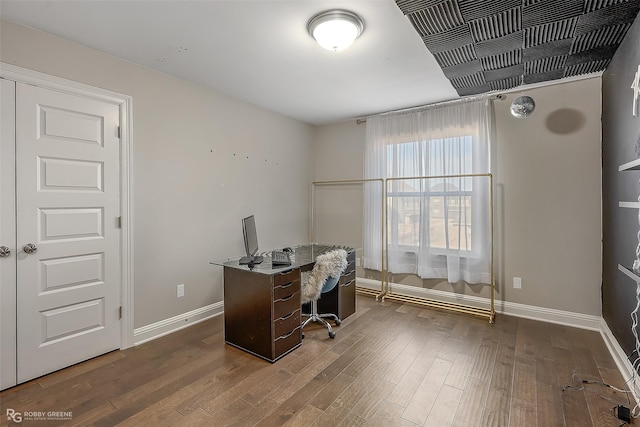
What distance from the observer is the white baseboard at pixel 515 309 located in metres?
3.13

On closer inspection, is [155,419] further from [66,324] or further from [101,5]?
[101,5]

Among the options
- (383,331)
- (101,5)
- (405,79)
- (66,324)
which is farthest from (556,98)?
(66,324)

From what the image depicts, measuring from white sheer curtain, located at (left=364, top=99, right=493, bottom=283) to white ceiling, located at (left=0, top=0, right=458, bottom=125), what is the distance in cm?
42

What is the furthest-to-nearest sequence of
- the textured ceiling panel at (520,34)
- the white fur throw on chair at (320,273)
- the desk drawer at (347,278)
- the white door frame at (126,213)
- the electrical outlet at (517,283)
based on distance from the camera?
the electrical outlet at (517,283), the desk drawer at (347,278), the white fur throw on chair at (320,273), the white door frame at (126,213), the textured ceiling panel at (520,34)

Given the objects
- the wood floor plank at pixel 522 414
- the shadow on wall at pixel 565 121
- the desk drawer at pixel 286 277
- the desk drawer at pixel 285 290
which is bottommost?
the wood floor plank at pixel 522 414

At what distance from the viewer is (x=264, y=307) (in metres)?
2.50

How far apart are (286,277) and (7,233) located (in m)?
1.99

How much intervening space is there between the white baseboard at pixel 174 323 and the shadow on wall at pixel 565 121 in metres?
4.14

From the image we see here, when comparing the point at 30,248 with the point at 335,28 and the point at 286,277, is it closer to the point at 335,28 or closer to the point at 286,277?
the point at 286,277

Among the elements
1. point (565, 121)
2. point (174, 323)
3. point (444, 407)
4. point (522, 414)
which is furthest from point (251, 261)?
point (565, 121)

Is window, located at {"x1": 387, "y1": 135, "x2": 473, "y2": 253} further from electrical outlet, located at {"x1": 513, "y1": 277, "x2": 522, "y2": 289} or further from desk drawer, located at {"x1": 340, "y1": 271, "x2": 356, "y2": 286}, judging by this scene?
desk drawer, located at {"x1": 340, "y1": 271, "x2": 356, "y2": 286}

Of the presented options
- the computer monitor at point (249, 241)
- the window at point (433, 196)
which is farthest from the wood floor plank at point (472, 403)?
the computer monitor at point (249, 241)

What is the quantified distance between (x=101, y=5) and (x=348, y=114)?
9.72ft

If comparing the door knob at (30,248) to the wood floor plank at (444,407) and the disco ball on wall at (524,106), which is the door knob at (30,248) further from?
the disco ball on wall at (524,106)
